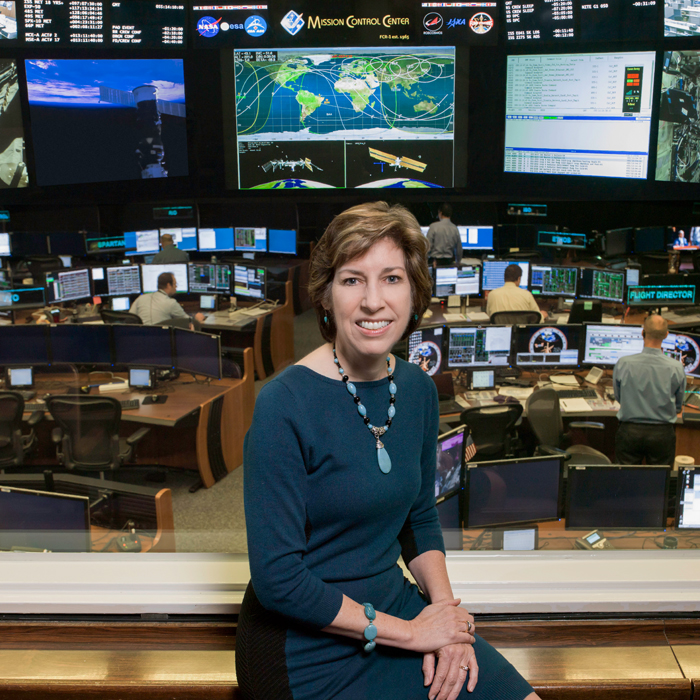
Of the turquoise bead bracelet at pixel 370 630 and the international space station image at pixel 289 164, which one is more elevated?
the international space station image at pixel 289 164

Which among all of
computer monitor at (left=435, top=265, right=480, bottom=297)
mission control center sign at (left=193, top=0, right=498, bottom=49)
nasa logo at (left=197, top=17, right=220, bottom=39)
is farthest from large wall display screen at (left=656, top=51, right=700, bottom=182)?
nasa logo at (left=197, top=17, right=220, bottom=39)

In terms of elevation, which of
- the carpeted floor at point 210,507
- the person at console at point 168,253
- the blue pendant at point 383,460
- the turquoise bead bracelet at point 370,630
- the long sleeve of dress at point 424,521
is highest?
the blue pendant at point 383,460

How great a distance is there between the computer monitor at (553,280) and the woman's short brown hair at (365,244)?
6.24 m

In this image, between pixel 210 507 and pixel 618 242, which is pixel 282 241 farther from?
pixel 210 507

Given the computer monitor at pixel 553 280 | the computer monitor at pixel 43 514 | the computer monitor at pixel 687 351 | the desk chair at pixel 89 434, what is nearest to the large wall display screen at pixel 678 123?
the computer monitor at pixel 687 351

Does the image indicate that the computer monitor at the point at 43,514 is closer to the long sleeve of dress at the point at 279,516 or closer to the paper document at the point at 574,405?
the long sleeve of dress at the point at 279,516

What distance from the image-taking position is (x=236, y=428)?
18.1 ft

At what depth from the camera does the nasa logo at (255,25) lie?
5.71 m

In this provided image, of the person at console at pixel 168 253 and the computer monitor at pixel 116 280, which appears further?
the person at console at pixel 168 253

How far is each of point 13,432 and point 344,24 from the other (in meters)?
3.92

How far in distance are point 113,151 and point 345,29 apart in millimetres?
2176

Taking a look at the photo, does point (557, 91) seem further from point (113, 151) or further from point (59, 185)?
point (59, 185)

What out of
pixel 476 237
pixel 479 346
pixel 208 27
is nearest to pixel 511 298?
pixel 479 346

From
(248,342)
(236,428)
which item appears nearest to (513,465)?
(236,428)
